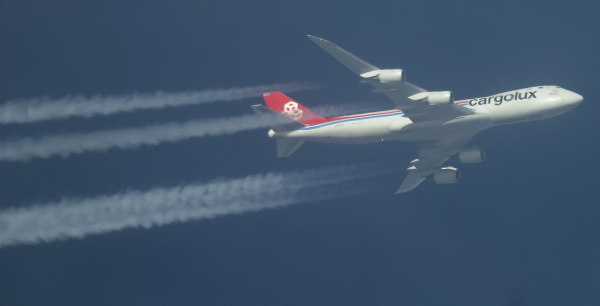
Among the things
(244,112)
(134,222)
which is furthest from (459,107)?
(134,222)

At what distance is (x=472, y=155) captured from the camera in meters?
60.9

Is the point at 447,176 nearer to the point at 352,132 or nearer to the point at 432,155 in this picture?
the point at 432,155

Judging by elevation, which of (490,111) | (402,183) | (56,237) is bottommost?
(56,237)

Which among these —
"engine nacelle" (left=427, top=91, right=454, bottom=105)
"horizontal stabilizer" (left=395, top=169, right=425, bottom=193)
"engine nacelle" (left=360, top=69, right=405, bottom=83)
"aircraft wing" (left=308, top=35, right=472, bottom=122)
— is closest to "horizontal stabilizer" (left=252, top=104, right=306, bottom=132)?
"aircraft wing" (left=308, top=35, right=472, bottom=122)

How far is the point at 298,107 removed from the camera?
203 feet

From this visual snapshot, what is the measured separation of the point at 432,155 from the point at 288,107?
12722 mm

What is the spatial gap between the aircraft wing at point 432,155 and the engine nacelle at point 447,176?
0.64 metres

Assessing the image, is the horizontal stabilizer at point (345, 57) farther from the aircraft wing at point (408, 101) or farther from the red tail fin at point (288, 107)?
the red tail fin at point (288, 107)

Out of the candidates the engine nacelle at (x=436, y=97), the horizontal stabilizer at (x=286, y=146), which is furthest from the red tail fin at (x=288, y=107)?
the engine nacelle at (x=436, y=97)

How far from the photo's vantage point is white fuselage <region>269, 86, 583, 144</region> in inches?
2169

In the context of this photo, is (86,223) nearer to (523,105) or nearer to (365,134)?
(365,134)

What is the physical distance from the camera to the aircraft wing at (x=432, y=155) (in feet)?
199

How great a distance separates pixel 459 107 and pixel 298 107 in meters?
13.5

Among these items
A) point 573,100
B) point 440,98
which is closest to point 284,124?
point 440,98
